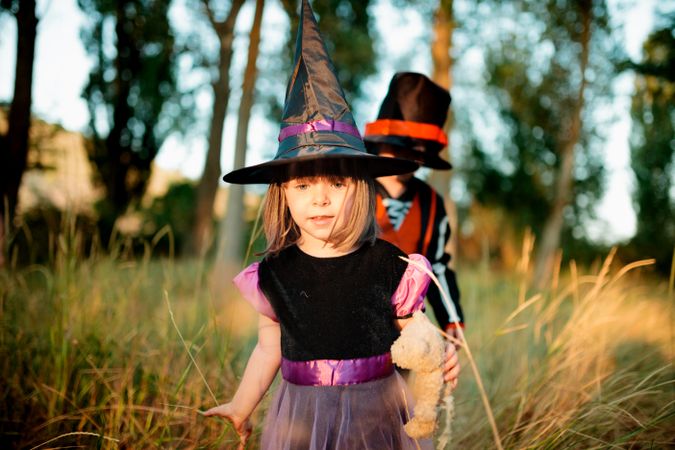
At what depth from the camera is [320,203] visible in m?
1.46

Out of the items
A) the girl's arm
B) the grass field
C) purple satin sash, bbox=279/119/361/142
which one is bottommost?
the grass field

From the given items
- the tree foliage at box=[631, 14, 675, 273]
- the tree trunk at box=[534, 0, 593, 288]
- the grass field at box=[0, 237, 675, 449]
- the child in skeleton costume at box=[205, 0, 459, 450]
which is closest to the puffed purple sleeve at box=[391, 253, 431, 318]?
the child in skeleton costume at box=[205, 0, 459, 450]

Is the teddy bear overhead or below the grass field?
overhead

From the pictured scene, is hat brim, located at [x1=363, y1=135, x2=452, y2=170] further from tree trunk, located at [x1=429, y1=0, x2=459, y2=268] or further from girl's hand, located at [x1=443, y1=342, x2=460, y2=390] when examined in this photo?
tree trunk, located at [x1=429, y1=0, x2=459, y2=268]

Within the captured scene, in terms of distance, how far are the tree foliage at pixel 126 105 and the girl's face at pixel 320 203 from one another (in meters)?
9.84

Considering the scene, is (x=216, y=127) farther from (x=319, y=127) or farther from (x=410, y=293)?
(x=410, y=293)

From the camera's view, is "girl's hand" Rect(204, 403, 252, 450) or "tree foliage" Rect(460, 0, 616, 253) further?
"tree foliage" Rect(460, 0, 616, 253)

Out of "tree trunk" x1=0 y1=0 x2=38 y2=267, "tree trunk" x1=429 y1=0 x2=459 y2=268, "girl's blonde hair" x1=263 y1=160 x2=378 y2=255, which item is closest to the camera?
"girl's blonde hair" x1=263 y1=160 x2=378 y2=255

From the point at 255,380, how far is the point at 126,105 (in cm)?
1172

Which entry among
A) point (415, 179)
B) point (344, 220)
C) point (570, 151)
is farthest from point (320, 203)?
point (570, 151)

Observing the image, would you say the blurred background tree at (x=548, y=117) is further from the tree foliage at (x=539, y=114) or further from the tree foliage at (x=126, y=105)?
the tree foliage at (x=126, y=105)

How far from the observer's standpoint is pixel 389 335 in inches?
57.7

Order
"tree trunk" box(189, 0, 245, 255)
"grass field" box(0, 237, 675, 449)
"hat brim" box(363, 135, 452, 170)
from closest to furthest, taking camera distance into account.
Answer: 1. "grass field" box(0, 237, 675, 449)
2. "hat brim" box(363, 135, 452, 170)
3. "tree trunk" box(189, 0, 245, 255)

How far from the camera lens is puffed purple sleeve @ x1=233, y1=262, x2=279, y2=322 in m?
1.53
